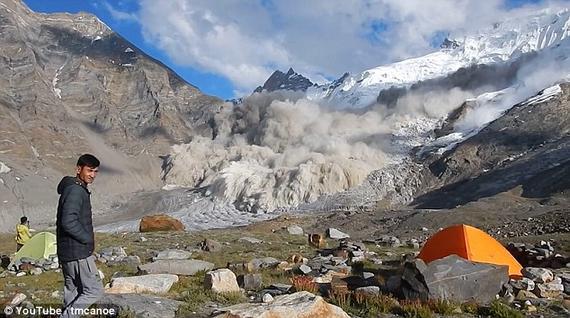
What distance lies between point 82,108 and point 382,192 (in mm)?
126449

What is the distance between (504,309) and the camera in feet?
31.0

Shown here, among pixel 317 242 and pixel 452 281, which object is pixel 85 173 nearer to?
pixel 452 281

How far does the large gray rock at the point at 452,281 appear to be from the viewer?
33.4 feet

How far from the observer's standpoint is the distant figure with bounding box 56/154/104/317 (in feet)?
24.1

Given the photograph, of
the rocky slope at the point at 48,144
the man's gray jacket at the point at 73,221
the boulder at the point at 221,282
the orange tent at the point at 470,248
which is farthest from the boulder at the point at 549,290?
the rocky slope at the point at 48,144

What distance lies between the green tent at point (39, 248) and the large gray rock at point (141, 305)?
39.8 ft

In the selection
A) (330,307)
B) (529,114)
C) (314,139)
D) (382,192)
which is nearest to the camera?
(330,307)

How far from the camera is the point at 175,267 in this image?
1477cm

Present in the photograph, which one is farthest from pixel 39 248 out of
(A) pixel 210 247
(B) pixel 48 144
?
(B) pixel 48 144

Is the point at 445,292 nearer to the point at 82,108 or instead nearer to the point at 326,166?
the point at 326,166

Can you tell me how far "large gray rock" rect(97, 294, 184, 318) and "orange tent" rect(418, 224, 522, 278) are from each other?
8.17 metres

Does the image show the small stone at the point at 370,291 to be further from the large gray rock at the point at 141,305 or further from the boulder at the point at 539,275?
the boulder at the point at 539,275

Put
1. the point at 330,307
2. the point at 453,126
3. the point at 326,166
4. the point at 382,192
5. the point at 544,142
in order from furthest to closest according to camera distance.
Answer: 1. the point at 453,126
2. the point at 326,166
3. the point at 382,192
4. the point at 544,142
5. the point at 330,307

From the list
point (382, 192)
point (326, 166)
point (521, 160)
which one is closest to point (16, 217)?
point (326, 166)
